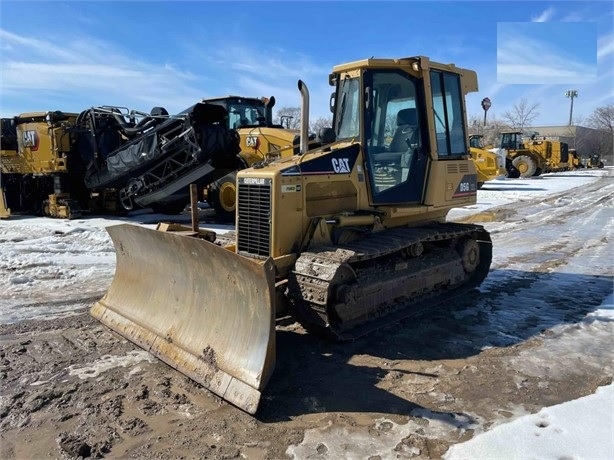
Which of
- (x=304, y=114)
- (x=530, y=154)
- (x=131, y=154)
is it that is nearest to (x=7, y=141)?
(x=131, y=154)

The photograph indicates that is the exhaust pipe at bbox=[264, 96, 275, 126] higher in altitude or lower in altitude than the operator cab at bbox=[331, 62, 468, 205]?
higher

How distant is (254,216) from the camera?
17.1ft

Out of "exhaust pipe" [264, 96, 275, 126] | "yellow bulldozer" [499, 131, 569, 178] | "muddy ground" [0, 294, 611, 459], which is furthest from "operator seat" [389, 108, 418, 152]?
"yellow bulldozer" [499, 131, 569, 178]

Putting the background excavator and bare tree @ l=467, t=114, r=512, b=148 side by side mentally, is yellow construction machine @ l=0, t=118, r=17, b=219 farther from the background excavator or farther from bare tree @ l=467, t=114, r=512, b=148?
bare tree @ l=467, t=114, r=512, b=148

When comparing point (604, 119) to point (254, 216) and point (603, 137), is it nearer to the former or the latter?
point (603, 137)

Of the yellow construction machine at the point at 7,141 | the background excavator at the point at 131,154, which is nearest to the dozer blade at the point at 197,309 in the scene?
the background excavator at the point at 131,154

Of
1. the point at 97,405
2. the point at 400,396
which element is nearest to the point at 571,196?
the point at 400,396

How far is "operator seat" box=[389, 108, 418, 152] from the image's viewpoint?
5848 mm

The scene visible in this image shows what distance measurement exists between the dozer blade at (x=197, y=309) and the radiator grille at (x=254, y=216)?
0.75 m

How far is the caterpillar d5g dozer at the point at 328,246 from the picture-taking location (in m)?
4.18

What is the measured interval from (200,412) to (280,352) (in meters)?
1.17

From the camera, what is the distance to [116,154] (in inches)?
474

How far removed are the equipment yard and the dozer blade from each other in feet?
0.47

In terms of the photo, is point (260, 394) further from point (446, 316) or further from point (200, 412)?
point (446, 316)
